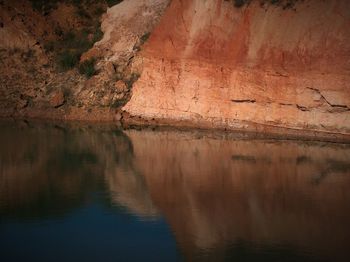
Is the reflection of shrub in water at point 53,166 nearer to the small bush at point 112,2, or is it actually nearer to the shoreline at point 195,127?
the shoreline at point 195,127

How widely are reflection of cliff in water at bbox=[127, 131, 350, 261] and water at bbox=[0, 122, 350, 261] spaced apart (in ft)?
0.09

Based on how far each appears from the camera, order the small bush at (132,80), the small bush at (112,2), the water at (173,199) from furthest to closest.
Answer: the small bush at (112,2), the small bush at (132,80), the water at (173,199)

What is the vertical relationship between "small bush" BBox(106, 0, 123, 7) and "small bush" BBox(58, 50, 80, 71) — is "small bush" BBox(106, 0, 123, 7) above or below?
above

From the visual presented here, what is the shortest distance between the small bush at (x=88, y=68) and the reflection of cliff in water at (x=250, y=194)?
7892 millimetres

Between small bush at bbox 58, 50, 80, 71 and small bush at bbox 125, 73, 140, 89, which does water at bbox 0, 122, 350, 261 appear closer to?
small bush at bbox 125, 73, 140, 89

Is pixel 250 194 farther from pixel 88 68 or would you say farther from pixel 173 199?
pixel 88 68

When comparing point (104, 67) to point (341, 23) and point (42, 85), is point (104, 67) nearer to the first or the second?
point (42, 85)

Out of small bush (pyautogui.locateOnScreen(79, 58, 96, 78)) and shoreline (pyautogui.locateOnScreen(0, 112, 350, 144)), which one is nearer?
shoreline (pyautogui.locateOnScreen(0, 112, 350, 144))

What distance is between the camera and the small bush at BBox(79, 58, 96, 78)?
3212cm

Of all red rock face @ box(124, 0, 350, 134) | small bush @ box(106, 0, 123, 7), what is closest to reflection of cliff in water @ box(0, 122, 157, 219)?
red rock face @ box(124, 0, 350, 134)

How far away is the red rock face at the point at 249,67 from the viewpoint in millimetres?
24078

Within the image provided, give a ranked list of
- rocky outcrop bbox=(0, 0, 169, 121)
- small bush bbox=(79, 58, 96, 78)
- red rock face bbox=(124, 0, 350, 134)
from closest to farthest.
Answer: red rock face bbox=(124, 0, 350, 134), rocky outcrop bbox=(0, 0, 169, 121), small bush bbox=(79, 58, 96, 78)

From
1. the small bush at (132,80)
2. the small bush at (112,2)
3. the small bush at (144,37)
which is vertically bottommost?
the small bush at (132,80)

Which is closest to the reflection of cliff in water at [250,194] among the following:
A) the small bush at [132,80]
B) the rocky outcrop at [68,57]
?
the small bush at [132,80]
